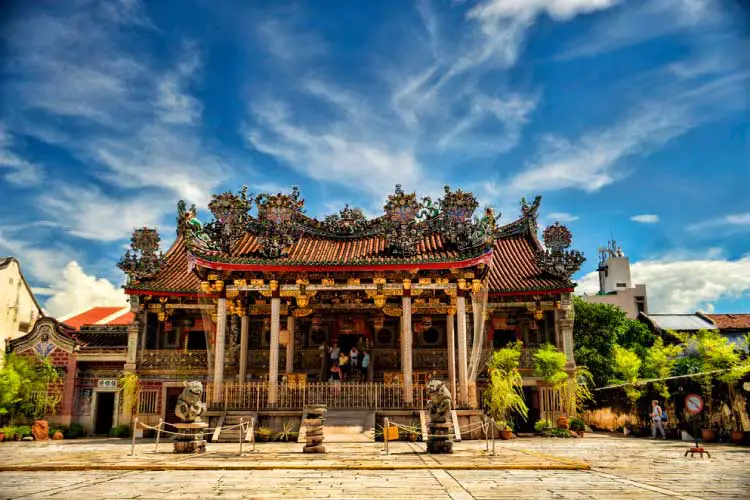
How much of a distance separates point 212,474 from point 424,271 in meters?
11.8

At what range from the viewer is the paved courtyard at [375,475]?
29.0ft

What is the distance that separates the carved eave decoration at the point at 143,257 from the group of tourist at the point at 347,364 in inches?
366

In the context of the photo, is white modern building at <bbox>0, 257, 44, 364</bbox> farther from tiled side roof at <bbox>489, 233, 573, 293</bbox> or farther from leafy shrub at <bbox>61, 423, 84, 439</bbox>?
tiled side roof at <bbox>489, 233, 573, 293</bbox>

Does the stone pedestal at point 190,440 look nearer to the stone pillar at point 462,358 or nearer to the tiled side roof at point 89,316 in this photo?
the stone pillar at point 462,358

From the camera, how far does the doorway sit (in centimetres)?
2648

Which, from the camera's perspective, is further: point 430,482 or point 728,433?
point 728,433

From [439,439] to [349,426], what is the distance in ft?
15.7

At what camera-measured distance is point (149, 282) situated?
2616 cm

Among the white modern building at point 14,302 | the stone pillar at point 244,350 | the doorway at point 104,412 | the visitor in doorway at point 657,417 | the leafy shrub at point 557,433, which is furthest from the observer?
the white modern building at point 14,302

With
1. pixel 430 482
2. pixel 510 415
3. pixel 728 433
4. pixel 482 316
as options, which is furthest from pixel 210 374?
pixel 728 433

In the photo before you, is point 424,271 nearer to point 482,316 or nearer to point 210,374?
point 482,316

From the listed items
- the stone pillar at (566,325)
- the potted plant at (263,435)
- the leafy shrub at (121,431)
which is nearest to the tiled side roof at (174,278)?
the leafy shrub at (121,431)

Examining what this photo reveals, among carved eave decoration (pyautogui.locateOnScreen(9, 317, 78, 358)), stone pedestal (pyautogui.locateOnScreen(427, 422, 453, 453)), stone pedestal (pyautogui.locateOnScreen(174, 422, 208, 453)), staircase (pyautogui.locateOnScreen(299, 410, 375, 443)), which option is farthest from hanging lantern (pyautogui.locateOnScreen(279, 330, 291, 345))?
stone pedestal (pyautogui.locateOnScreen(427, 422, 453, 453))

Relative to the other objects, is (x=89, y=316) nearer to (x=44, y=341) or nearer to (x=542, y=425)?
(x=44, y=341)
